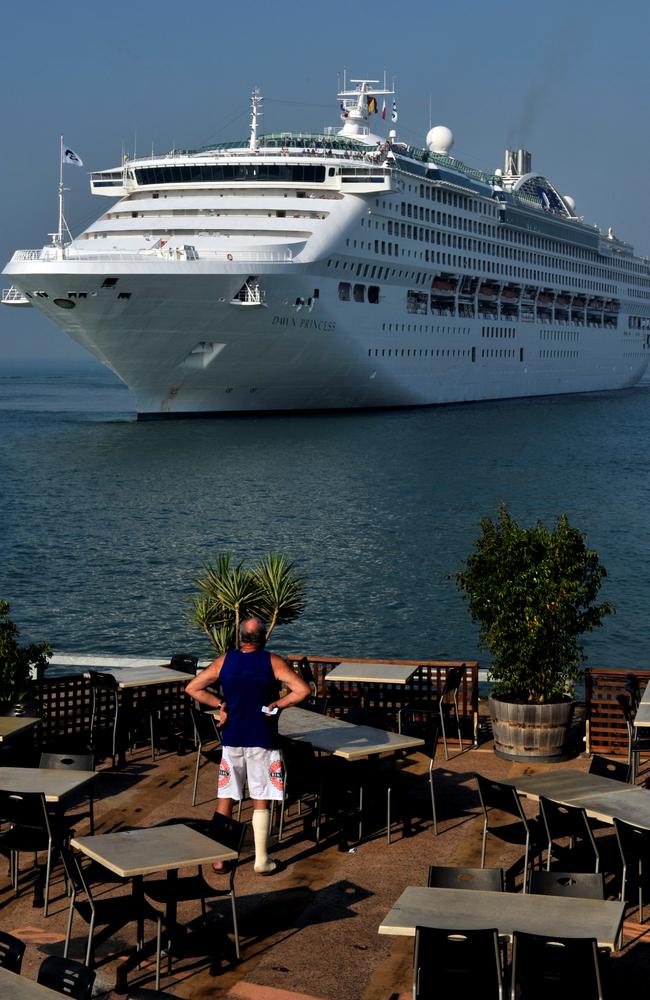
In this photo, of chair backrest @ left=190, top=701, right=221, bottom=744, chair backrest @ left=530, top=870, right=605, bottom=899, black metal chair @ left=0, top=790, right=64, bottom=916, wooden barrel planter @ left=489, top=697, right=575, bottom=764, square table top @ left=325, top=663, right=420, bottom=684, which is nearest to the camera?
chair backrest @ left=530, top=870, right=605, bottom=899

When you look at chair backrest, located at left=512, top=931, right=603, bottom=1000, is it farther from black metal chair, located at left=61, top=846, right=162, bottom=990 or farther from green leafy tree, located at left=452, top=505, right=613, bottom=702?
green leafy tree, located at left=452, top=505, right=613, bottom=702

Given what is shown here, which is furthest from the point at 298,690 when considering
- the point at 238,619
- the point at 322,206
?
the point at 322,206

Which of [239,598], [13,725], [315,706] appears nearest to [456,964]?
[13,725]

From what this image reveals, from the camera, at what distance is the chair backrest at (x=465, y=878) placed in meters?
5.79

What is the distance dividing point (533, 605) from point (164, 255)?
135 ft

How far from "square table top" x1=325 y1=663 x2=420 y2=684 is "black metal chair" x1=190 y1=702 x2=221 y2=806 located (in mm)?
1099

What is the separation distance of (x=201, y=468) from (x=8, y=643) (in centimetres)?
3370

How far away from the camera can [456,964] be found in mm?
5203

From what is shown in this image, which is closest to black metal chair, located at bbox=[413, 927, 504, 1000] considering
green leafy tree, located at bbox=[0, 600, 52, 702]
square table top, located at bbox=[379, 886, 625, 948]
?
square table top, located at bbox=[379, 886, 625, 948]

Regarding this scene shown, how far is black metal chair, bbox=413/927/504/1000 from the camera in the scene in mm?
5137

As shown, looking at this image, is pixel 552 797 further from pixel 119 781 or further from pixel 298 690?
pixel 119 781

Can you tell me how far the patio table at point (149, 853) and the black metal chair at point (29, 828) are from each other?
1.97ft

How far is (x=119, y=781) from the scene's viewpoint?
30.4ft

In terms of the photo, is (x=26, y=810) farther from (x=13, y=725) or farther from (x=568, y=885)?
(x=568, y=885)
